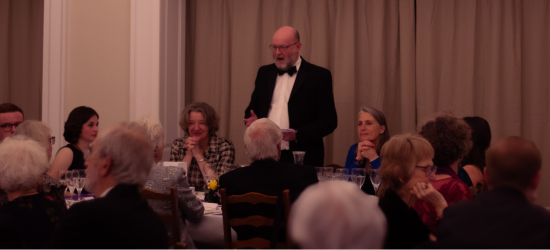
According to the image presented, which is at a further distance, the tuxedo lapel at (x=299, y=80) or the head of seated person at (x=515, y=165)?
the tuxedo lapel at (x=299, y=80)

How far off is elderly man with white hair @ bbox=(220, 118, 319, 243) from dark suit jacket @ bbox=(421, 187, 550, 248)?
44.1 inches

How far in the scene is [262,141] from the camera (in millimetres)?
2729

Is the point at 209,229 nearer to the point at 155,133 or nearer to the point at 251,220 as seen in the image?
the point at 251,220

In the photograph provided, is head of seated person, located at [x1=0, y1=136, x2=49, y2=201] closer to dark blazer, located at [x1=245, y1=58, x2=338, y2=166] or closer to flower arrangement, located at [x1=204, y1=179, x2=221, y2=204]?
flower arrangement, located at [x1=204, y1=179, x2=221, y2=204]

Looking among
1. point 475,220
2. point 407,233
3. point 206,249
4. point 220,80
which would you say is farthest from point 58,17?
point 475,220

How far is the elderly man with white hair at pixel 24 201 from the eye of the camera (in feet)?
6.37

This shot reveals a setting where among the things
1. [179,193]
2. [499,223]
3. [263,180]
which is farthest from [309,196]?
[179,193]

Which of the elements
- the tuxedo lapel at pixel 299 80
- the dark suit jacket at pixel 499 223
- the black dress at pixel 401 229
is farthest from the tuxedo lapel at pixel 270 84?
the dark suit jacket at pixel 499 223

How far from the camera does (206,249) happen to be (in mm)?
3227

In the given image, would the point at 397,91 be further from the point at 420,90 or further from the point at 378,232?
the point at 378,232

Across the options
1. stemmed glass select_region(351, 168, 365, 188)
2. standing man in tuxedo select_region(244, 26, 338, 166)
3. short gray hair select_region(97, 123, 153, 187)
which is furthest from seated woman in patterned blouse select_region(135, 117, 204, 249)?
standing man in tuxedo select_region(244, 26, 338, 166)

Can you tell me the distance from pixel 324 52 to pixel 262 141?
2659 mm

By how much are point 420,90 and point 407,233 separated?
3.25 meters

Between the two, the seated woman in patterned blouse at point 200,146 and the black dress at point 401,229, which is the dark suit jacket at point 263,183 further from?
the seated woman in patterned blouse at point 200,146
